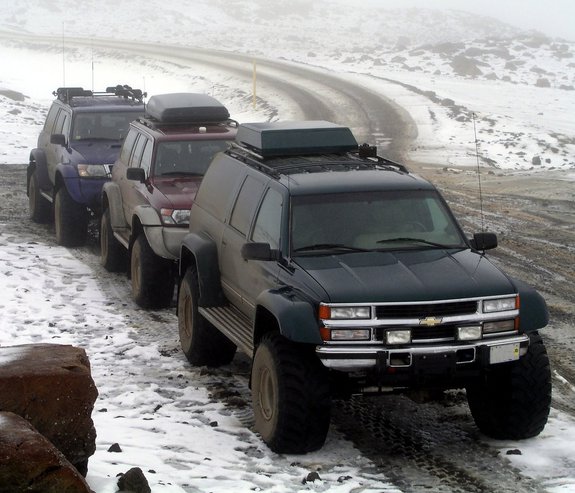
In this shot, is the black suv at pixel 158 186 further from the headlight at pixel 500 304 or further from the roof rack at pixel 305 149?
the headlight at pixel 500 304

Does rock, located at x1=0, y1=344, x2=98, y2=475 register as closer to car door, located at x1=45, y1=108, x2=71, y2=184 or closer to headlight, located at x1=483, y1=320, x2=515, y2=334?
headlight, located at x1=483, y1=320, x2=515, y2=334

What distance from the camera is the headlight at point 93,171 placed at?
15625 millimetres

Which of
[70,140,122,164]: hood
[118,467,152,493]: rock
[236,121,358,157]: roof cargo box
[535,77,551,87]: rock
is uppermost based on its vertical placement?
[236,121,358,157]: roof cargo box

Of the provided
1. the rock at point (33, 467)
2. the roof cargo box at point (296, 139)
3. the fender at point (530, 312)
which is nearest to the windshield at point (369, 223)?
the fender at point (530, 312)

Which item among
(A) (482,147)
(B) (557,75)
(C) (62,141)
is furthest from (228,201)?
(B) (557,75)

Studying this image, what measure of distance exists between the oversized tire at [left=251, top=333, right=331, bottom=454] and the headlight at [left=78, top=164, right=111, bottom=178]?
8182mm

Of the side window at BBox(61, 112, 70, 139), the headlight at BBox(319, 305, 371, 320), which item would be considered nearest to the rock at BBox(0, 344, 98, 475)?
the headlight at BBox(319, 305, 371, 320)

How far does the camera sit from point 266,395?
26.6ft

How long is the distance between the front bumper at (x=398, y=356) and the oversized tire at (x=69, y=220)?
8876mm

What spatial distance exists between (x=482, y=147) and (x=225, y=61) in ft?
67.0

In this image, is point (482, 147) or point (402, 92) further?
point (402, 92)

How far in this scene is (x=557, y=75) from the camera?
41406 mm

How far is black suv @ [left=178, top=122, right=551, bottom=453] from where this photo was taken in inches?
297

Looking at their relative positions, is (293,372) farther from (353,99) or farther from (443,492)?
(353,99)
